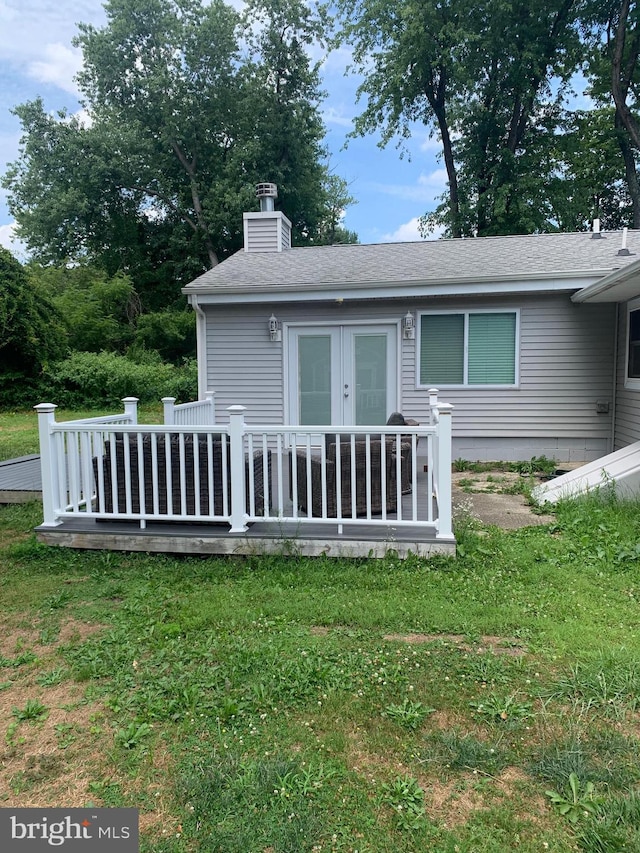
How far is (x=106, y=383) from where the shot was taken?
607 inches

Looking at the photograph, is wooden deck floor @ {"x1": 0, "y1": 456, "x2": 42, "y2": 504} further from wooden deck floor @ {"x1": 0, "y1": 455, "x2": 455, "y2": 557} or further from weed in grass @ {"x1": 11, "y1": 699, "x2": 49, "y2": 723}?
weed in grass @ {"x1": 11, "y1": 699, "x2": 49, "y2": 723}

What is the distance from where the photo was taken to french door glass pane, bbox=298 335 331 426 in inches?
325

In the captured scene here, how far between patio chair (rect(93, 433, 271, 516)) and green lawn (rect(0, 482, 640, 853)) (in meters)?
0.58

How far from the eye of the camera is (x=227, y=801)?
1.78 m

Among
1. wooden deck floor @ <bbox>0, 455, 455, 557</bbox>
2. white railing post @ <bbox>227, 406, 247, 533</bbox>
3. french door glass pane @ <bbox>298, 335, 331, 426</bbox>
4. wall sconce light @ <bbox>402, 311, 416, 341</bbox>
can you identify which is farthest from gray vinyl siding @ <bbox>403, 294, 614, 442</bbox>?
white railing post @ <bbox>227, 406, 247, 533</bbox>

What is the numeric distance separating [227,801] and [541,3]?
21593 mm

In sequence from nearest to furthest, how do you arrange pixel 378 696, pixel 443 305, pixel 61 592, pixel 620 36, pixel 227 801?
pixel 227 801
pixel 378 696
pixel 61 592
pixel 443 305
pixel 620 36

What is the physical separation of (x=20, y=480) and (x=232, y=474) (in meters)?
3.64

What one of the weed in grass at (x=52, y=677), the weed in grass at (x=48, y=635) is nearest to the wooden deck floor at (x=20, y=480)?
the weed in grass at (x=48, y=635)

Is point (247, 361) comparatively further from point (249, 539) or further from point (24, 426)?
point (24, 426)

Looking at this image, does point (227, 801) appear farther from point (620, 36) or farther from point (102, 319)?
point (620, 36)

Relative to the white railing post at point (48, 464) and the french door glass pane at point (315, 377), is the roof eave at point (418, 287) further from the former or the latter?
the white railing post at point (48, 464)

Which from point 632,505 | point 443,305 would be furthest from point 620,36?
point 632,505

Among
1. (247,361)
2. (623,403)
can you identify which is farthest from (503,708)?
(247,361)
